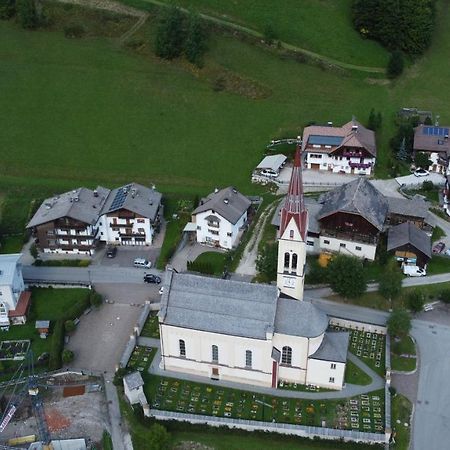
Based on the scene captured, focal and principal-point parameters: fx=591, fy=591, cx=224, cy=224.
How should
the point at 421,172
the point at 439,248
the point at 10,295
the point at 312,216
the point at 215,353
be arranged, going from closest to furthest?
the point at 215,353 → the point at 10,295 → the point at 439,248 → the point at 312,216 → the point at 421,172

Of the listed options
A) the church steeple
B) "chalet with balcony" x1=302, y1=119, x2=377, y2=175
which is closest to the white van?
the church steeple

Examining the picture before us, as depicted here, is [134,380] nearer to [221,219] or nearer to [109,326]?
[109,326]

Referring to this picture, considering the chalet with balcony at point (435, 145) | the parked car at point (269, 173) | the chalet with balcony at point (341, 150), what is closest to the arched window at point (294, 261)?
the parked car at point (269, 173)

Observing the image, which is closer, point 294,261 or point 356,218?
point 294,261

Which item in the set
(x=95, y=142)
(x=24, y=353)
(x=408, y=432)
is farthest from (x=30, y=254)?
(x=408, y=432)

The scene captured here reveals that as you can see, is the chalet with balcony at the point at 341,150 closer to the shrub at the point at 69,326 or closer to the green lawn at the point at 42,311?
the green lawn at the point at 42,311

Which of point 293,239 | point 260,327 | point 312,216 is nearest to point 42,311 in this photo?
point 260,327
